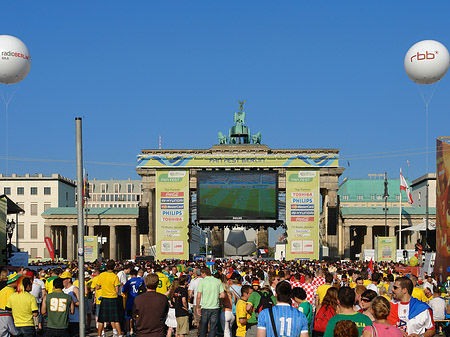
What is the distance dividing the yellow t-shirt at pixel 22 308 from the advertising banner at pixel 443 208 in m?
24.6

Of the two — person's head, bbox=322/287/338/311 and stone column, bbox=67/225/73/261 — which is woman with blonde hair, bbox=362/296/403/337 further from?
stone column, bbox=67/225/73/261

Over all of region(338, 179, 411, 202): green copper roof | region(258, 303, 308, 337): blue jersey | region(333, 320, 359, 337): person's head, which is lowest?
region(258, 303, 308, 337): blue jersey

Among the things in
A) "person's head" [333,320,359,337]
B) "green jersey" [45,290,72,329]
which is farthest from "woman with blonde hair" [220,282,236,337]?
"person's head" [333,320,359,337]

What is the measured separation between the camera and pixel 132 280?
1748 cm

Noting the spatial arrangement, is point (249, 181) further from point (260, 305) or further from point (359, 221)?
point (260, 305)

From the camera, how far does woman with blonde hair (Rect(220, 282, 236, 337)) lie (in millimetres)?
15359

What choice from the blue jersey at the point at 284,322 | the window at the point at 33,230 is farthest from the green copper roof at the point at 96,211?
the blue jersey at the point at 284,322

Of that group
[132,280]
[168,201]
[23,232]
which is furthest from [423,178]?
[132,280]

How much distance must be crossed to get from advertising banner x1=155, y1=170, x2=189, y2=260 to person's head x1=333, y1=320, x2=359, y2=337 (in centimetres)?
5791

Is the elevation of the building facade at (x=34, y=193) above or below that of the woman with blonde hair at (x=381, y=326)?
above

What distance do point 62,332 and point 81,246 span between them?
3.69 m

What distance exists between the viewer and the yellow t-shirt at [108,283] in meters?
16.4

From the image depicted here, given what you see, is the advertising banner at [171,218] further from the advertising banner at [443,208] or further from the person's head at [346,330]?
the person's head at [346,330]

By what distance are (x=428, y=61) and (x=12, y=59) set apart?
14.3 meters
